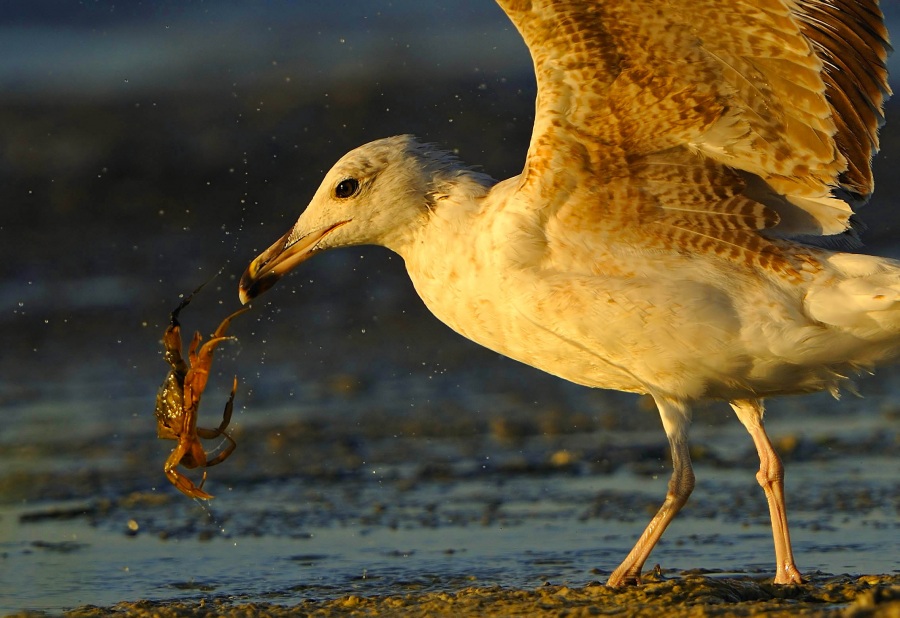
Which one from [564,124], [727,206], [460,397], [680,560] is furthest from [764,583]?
[460,397]

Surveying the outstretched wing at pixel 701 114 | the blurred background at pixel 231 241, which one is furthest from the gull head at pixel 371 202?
the blurred background at pixel 231 241

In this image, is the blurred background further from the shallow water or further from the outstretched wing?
the outstretched wing

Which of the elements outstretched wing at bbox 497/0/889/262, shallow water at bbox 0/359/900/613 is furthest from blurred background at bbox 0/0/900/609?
outstretched wing at bbox 497/0/889/262

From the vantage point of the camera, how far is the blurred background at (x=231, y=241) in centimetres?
827

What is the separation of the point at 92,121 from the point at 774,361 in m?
9.70

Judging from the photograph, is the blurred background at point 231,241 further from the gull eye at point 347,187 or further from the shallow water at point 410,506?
the gull eye at point 347,187

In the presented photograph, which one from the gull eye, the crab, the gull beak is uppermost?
the gull eye

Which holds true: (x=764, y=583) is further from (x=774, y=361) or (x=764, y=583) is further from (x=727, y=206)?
(x=727, y=206)

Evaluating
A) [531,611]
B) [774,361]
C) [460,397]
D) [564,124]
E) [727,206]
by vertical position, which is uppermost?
[564,124]

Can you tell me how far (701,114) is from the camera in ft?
20.0

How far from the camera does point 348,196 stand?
22.0ft

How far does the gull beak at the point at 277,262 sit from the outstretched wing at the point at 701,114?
40.1 inches

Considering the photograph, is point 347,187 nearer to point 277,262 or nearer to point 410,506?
point 277,262

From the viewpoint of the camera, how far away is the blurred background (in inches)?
325
